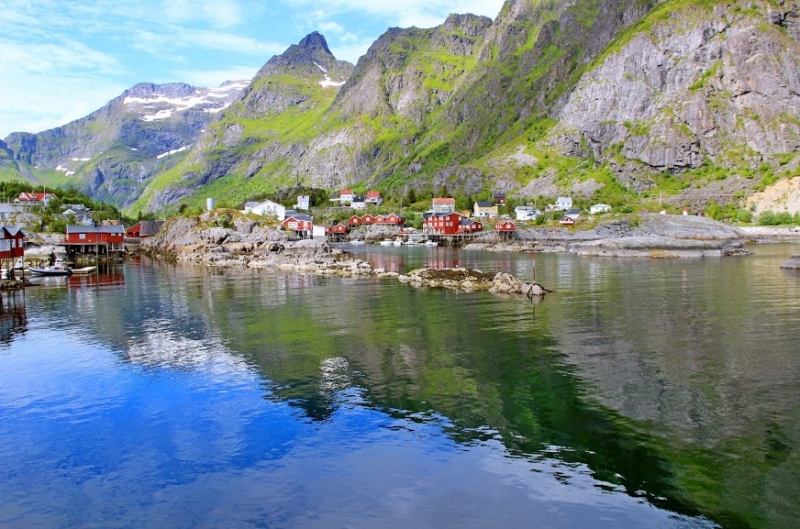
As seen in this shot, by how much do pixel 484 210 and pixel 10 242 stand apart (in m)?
137

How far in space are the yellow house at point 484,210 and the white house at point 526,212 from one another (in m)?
8.33

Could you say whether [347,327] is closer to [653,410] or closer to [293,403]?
[293,403]

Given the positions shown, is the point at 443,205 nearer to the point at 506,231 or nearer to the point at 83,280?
the point at 506,231

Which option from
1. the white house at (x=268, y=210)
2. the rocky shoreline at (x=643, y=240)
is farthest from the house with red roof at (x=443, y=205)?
the white house at (x=268, y=210)

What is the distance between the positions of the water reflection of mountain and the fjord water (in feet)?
1.49

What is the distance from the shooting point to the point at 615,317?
39281 millimetres

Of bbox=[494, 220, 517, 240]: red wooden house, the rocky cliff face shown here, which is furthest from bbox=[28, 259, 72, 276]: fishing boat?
the rocky cliff face

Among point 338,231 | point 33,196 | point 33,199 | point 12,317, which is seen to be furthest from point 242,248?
point 33,196

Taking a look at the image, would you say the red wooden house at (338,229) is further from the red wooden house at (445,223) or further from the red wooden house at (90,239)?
the red wooden house at (90,239)

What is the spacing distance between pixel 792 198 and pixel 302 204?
147 meters

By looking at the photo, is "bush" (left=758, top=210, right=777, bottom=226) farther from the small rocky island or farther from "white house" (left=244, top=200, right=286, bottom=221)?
"white house" (left=244, top=200, right=286, bottom=221)

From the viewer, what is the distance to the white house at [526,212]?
562 feet

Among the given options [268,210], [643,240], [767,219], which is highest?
[268,210]

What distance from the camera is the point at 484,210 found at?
596ft
